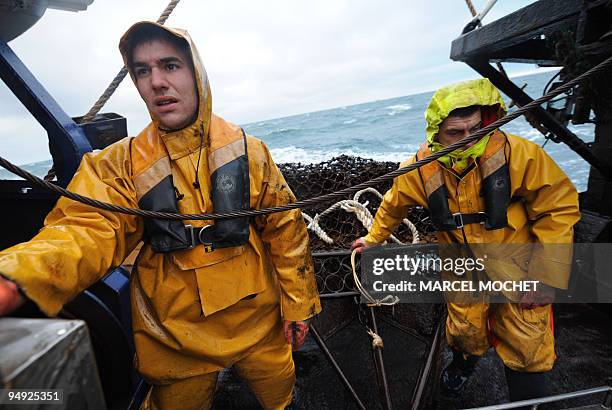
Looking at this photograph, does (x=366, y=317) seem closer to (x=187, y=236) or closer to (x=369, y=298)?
(x=369, y=298)

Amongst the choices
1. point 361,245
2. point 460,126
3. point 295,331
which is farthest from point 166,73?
point 361,245

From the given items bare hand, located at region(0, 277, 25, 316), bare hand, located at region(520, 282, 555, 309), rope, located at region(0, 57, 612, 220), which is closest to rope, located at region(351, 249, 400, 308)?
bare hand, located at region(520, 282, 555, 309)

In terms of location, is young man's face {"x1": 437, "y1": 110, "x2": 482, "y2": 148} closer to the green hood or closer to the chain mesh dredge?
the green hood

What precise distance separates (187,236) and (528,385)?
2.26 metres

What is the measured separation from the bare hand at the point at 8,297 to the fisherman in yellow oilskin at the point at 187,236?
198 mm

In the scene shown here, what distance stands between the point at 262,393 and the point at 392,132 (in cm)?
2573

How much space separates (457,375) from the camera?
99.0 inches

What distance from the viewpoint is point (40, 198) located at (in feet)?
6.90

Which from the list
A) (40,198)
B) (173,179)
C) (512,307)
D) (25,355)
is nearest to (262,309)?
(173,179)

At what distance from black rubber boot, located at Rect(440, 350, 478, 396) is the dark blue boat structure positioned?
7cm

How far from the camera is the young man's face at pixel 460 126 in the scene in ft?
6.00

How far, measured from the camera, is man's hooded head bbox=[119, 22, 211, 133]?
143 cm

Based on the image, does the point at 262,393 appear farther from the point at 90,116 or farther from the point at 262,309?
the point at 90,116

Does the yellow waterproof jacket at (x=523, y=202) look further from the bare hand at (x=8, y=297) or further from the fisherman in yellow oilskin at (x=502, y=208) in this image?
the bare hand at (x=8, y=297)
